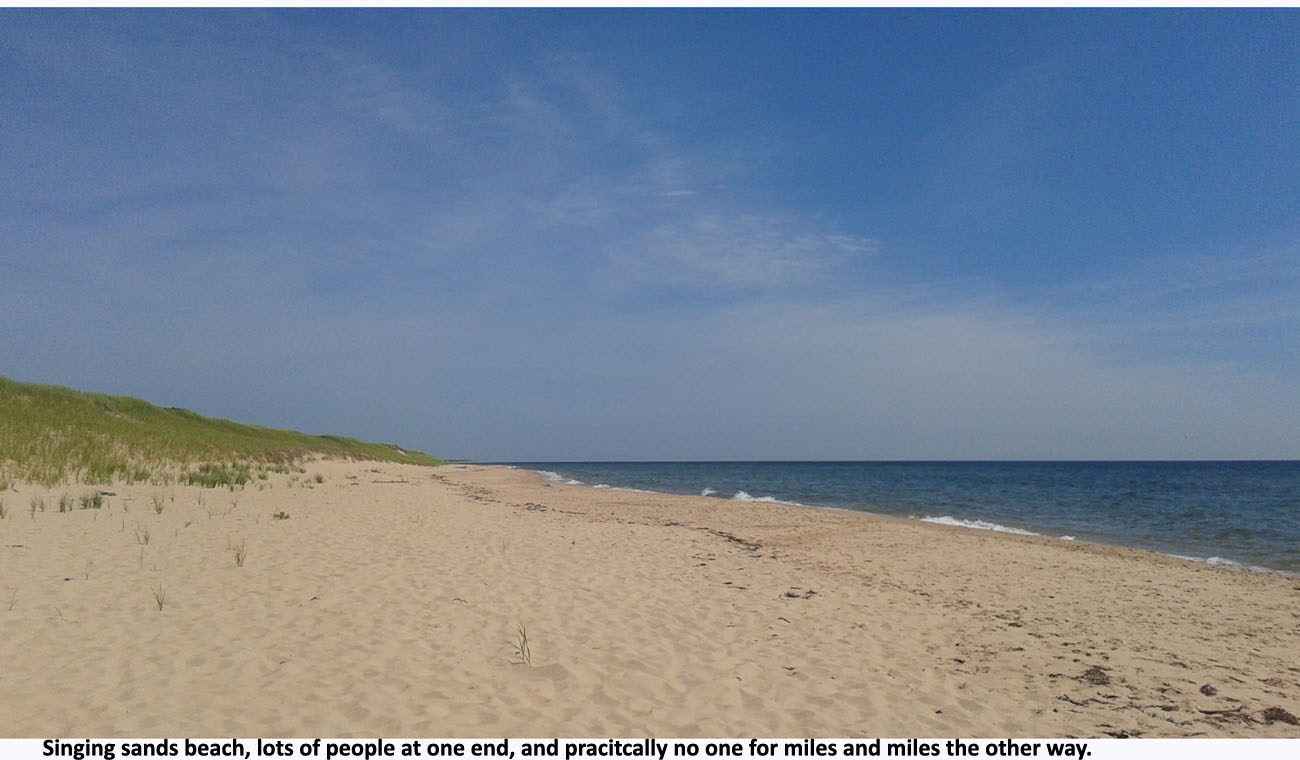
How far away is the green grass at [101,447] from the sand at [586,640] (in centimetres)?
548

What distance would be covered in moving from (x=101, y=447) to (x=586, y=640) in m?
23.6

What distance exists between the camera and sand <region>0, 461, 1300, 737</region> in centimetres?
496

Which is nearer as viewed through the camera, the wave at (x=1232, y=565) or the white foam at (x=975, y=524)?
the wave at (x=1232, y=565)

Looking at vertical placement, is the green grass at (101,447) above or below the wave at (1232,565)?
above
